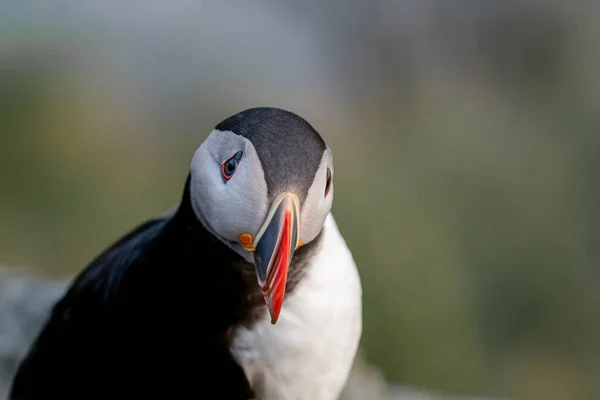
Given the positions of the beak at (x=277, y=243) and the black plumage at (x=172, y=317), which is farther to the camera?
the black plumage at (x=172, y=317)

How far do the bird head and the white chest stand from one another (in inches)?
5.2

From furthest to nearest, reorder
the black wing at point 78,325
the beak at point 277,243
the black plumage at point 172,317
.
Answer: the black wing at point 78,325
the black plumage at point 172,317
the beak at point 277,243

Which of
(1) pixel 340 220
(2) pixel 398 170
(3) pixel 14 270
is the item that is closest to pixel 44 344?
(3) pixel 14 270

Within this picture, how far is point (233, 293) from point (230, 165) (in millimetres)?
205

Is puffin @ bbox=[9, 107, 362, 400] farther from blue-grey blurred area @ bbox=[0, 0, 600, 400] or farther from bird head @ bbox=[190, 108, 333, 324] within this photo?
blue-grey blurred area @ bbox=[0, 0, 600, 400]

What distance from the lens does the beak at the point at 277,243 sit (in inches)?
28.3

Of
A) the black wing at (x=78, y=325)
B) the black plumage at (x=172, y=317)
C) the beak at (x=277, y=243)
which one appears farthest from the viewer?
the black wing at (x=78, y=325)

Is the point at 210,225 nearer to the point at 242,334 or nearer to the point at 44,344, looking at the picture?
the point at 242,334

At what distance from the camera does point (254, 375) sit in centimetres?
92

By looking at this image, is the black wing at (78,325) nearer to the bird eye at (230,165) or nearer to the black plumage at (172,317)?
the black plumage at (172,317)

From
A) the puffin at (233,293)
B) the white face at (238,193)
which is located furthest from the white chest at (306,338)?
the white face at (238,193)

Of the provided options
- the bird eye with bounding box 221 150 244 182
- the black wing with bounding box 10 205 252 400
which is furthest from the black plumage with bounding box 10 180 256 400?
the bird eye with bounding box 221 150 244 182

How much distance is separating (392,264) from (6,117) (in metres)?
1.31

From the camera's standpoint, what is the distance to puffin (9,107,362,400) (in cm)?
75
